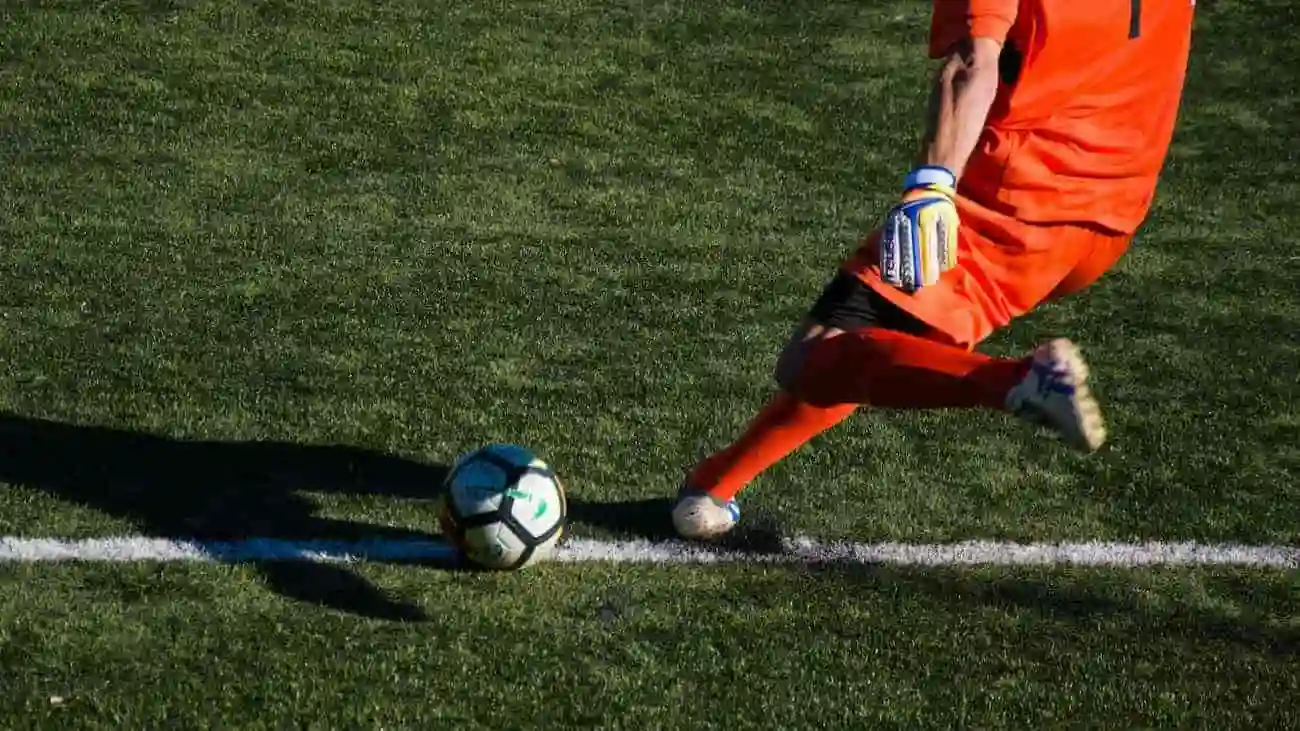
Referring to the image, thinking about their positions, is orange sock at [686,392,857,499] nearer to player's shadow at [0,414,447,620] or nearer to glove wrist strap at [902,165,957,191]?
player's shadow at [0,414,447,620]

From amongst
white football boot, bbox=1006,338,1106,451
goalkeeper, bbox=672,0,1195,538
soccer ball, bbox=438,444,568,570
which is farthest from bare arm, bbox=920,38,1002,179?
soccer ball, bbox=438,444,568,570

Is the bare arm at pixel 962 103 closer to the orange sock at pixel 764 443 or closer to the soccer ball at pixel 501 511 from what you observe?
the orange sock at pixel 764 443

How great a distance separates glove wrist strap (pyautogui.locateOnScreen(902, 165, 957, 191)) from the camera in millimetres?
3814

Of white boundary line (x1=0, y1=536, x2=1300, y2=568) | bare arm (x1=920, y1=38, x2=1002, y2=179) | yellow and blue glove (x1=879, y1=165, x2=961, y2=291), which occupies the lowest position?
white boundary line (x1=0, y1=536, x2=1300, y2=568)

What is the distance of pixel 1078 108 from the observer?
13.8 ft

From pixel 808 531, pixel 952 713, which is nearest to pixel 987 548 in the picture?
pixel 808 531

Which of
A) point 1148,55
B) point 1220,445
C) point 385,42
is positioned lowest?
point 1220,445

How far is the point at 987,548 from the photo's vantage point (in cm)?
478

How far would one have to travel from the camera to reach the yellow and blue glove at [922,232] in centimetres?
377

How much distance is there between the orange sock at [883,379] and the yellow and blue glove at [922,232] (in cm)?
20

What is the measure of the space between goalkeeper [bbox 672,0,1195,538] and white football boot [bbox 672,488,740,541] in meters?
0.39

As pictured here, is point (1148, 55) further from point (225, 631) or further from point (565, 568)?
point (225, 631)

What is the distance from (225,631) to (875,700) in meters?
1.47

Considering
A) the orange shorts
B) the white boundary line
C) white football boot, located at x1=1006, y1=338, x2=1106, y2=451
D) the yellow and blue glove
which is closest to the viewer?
white football boot, located at x1=1006, y1=338, x2=1106, y2=451
